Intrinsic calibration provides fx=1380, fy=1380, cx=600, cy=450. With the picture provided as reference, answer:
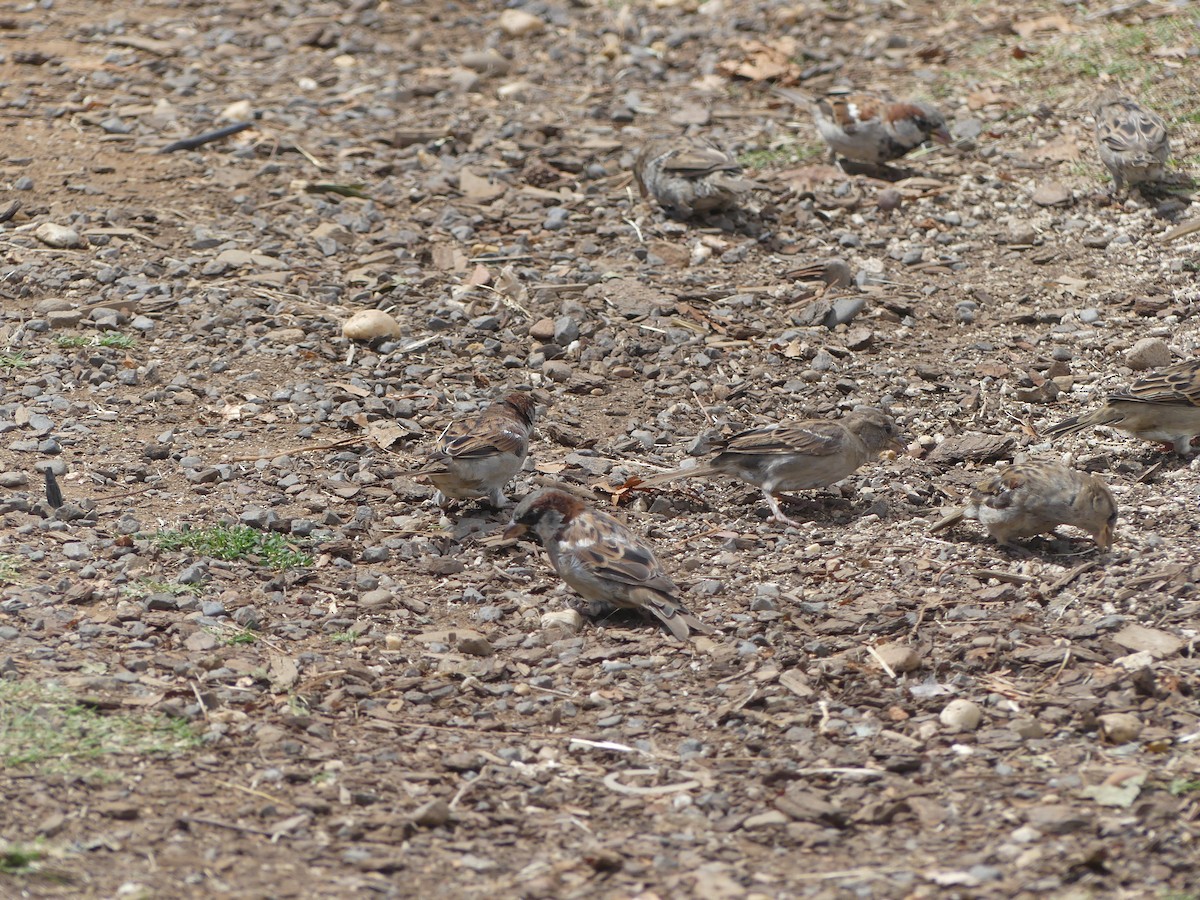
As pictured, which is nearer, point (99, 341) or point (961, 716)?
point (961, 716)

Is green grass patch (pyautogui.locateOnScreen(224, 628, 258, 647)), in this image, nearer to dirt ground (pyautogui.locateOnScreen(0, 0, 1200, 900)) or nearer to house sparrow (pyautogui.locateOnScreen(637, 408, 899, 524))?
dirt ground (pyautogui.locateOnScreen(0, 0, 1200, 900))

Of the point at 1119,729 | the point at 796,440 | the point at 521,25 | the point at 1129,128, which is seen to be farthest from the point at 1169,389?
the point at 521,25

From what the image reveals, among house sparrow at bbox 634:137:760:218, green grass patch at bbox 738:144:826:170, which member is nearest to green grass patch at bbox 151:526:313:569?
house sparrow at bbox 634:137:760:218

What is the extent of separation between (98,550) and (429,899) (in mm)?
2915

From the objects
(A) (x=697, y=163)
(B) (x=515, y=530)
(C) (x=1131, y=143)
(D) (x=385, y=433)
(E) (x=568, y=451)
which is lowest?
(E) (x=568, y=451)

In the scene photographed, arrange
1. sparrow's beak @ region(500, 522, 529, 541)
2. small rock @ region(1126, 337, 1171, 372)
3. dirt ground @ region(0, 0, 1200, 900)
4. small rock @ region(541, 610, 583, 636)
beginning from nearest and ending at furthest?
dirt ground @ region(0, 0, 1200, 900)
small rock @ region(541, 610, 583, 636)
sparrow's beak @ region(500, 522, 529, 541)
small rock @ region(1126, 337, 1171, 372)

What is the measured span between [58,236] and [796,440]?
18.3ft

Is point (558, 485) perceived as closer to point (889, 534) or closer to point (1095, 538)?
point (889, 534)

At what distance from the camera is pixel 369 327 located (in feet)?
28.2

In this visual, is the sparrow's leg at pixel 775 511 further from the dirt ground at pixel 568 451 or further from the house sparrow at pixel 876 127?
the house sparrow at pixel 876 127

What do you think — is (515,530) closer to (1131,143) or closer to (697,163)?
(697,163)

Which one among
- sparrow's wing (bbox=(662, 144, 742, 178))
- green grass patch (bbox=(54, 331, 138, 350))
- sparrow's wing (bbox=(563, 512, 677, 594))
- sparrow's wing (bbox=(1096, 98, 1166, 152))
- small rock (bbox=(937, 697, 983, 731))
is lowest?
green grass patch (bbox=(54, 331, 138, 350))

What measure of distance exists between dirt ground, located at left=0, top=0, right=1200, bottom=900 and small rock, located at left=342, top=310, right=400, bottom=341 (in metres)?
0.10

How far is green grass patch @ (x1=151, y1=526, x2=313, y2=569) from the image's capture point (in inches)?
252
